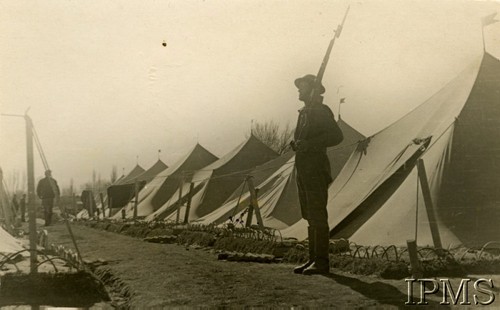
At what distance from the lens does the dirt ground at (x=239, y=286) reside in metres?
3.66

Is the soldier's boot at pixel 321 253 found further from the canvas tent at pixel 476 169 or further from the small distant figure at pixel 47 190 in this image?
the small distant figure at pixel 47 190

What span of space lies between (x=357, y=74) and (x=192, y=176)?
584 centimetres

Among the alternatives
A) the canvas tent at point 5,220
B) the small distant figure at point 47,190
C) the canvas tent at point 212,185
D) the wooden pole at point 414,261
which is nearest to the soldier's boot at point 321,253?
the wooden pole at point 414,261

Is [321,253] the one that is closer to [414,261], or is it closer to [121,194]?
[414,261]

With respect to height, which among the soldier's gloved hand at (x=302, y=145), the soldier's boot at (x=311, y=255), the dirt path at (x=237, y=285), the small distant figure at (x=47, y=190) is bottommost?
Result: the dirt path at (x=237, y=285)

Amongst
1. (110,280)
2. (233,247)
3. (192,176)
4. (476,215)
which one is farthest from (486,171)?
(192,176)

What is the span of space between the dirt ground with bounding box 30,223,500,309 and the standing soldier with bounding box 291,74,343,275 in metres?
0.39

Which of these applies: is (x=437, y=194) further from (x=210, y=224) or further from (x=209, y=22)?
(x=210, y=224)

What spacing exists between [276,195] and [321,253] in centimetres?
442

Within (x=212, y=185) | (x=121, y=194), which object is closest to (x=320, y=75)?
(x=212, y=185)

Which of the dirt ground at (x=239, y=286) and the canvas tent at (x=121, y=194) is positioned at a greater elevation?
the canvas tent at (x=121, y=194)

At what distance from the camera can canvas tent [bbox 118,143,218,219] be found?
11.0m

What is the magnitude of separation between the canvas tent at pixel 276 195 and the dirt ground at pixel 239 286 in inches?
113

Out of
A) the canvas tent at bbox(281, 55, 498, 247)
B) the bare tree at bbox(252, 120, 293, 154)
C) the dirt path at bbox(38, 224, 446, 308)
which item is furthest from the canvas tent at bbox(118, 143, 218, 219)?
the dirt path at bbox(38, 224, 446, 308)
